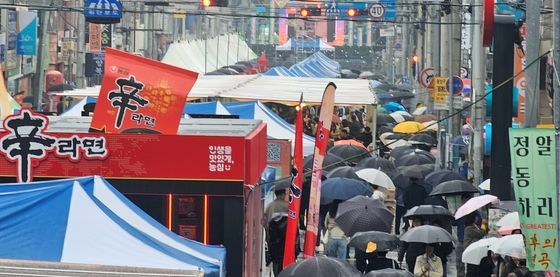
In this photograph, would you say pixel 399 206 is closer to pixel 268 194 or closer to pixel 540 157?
pixel 268 194

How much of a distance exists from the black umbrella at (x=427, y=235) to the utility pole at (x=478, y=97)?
29.0ft

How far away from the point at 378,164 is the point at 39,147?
40.1 ft

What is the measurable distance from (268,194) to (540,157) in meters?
6.43

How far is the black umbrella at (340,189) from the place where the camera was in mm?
18781

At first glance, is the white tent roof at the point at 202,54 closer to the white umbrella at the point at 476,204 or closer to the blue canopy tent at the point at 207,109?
the blue canopy tent at the point at 207,109

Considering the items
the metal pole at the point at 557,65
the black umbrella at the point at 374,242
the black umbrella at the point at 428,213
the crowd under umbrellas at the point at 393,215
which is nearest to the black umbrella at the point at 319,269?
the crowd under umbrellas at the point at 393,215

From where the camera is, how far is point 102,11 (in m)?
31.0

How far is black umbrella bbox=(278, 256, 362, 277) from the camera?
40.1ft

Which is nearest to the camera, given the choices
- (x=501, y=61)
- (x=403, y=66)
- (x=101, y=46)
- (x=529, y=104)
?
(x=529, y=104)

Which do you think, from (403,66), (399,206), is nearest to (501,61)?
(399,206)

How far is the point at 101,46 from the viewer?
5566 centimetres

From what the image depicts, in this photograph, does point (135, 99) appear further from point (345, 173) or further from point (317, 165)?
point (345, 173)

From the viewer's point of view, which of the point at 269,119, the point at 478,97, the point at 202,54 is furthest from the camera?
the point at 202,54

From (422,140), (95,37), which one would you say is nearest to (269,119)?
(422,140)
